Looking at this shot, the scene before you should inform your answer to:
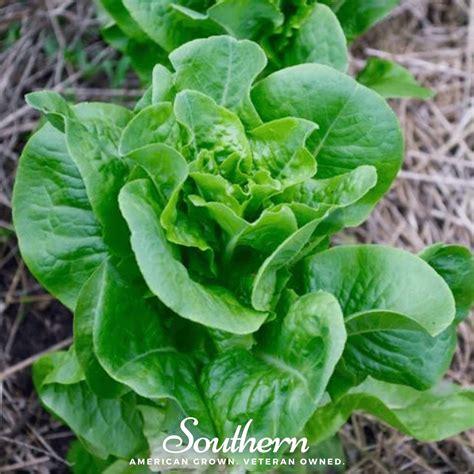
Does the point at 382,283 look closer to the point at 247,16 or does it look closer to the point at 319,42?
the point at 319,42

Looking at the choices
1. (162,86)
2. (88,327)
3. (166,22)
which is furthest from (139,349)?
(166,22)

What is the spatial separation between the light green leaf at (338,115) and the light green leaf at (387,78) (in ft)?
2.24

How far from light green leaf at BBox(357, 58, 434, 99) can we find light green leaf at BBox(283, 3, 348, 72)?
1.26ft

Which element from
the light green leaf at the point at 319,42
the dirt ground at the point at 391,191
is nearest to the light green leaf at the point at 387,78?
the light green leaf at the point at 319,42

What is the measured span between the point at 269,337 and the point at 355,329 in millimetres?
163

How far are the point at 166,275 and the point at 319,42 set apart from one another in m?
0.87

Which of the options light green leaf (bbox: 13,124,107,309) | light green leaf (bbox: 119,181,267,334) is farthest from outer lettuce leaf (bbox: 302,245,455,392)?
light green leaf (bbox: 13,124,107,309)

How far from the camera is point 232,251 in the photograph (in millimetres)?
1585

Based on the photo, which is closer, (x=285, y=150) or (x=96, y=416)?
(x=285, y=150)

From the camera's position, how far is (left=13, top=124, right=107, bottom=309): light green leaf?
5.64 ft

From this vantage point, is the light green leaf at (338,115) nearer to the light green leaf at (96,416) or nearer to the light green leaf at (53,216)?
the light green leaf at (53,216)

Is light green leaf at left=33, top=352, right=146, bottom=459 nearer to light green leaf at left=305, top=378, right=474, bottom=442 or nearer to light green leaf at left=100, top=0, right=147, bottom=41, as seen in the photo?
light green leaf at left=305, top=378, right=474, bottom=442

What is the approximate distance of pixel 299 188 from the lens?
1.61m

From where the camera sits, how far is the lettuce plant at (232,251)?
148 centimetres
